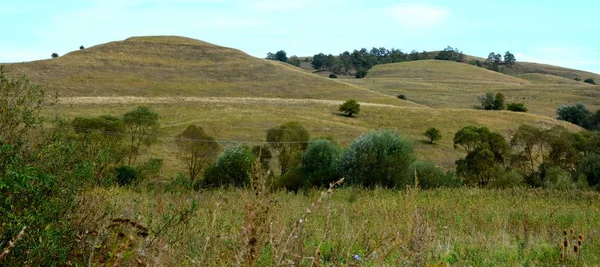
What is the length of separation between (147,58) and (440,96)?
58872 millimetres

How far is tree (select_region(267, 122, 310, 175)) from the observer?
42.4m

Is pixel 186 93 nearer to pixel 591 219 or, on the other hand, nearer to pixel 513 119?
pixel 513 119

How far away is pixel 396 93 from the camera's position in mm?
105625

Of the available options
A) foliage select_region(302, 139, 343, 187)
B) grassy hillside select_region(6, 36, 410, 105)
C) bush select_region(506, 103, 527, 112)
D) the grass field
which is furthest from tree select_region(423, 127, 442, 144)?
the grass field

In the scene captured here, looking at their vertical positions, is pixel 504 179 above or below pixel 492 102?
above

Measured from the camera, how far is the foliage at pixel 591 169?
1309 inches

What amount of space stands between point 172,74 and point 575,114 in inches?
2712

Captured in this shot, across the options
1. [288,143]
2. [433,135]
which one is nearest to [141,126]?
[288,143]

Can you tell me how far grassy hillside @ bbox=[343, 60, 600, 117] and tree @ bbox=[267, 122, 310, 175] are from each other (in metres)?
49.0

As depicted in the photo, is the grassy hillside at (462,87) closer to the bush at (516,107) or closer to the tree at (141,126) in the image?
the bush at (516,107)

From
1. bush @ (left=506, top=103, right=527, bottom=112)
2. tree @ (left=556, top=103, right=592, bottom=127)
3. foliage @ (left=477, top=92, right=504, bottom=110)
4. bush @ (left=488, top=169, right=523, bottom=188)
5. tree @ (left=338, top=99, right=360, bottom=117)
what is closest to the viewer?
bush @ (left=488, top=169, right=523, bottom=188)

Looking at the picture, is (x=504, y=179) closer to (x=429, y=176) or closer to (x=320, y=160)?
(x=429, y=176)

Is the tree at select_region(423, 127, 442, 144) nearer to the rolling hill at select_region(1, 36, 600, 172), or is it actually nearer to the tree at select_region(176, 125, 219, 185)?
the rolling hill at select_region(1, 36, 600, 172)

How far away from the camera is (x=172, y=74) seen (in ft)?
325
